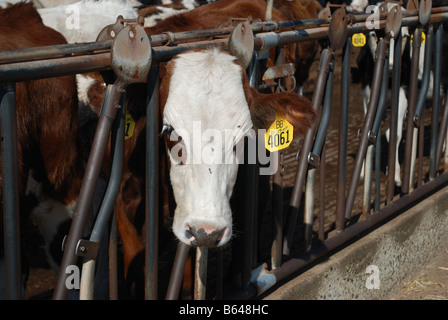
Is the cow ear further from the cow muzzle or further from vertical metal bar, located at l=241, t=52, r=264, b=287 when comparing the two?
the cow muzzle

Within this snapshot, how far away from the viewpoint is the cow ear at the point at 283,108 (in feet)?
8.07

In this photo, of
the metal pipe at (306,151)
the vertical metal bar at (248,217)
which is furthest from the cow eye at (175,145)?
the metal pipe at (306,151)

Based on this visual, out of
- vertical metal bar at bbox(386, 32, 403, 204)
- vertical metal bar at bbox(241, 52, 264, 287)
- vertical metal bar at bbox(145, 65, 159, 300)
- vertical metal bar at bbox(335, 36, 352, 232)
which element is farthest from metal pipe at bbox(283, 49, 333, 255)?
vertical metal bar at bbox(145, 65, 159, 300)

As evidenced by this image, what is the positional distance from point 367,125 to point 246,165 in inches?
42.4

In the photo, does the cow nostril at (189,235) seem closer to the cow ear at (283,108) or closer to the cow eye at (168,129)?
the cow eye at (168,129)

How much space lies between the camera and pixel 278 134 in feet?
8.63

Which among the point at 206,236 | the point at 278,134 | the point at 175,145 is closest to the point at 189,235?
the point at 206,236

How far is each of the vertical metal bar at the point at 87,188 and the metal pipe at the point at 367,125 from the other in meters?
1.78

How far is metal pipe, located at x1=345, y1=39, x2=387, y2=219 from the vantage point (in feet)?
11.0

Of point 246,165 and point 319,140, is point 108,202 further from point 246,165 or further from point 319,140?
point 319,140
